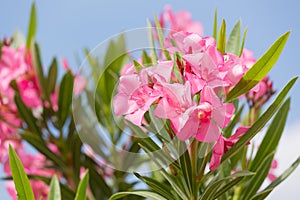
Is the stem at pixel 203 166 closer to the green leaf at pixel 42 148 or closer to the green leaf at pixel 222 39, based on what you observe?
the green leaf at pixel 222 39

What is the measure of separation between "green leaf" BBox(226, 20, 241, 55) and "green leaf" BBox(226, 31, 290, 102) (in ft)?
0.52

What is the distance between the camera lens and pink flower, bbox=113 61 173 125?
856 mm

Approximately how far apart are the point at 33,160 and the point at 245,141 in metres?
1.33

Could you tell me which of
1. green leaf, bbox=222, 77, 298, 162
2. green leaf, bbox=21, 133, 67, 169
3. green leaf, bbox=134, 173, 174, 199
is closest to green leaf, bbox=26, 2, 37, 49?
green leaf, bbox=21, 133, 67, 169

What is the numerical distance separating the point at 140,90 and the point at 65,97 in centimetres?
110

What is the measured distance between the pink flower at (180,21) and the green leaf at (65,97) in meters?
0.40

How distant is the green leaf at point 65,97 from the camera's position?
6.31ft

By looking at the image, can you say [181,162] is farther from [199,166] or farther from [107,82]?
[107,82]

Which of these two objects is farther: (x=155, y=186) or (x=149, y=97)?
(x=155, y=186)

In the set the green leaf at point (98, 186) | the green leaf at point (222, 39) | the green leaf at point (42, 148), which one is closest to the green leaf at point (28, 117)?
the green leaf at point (42, 148)

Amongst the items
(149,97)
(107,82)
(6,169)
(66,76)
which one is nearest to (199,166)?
(149,97)

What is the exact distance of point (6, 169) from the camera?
6.56ft

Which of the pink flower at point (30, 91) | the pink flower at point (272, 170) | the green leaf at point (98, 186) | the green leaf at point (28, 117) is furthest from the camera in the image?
the pink flower at point (30, 91)

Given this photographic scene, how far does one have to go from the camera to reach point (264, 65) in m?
0.95
